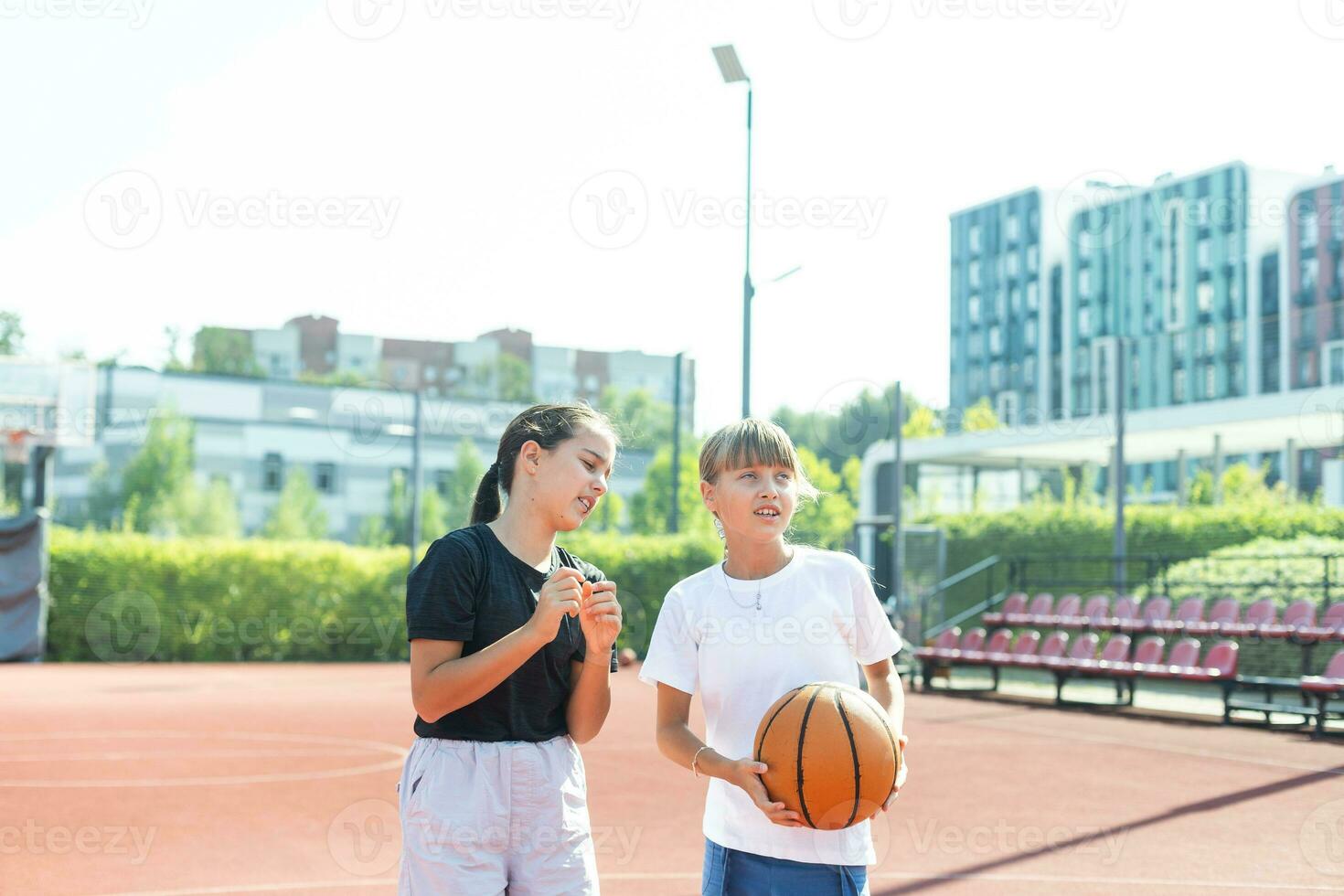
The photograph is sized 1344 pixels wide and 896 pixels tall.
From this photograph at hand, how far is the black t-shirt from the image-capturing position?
2.78 meters

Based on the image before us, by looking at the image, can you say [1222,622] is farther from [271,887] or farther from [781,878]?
[781,878]

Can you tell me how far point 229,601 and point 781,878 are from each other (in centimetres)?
2221

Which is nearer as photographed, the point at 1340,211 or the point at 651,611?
the point at 651,611

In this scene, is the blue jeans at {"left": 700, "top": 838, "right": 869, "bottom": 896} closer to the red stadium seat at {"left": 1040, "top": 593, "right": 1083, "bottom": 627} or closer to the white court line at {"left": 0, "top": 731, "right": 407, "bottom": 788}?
the white court line at {"left": 0, "top": 731, "right": 407, "bottom": 788}

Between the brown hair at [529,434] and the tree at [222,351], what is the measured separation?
8447cm

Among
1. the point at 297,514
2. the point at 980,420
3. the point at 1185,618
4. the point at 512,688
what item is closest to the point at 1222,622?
the point at 1185,618

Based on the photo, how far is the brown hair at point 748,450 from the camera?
299cm

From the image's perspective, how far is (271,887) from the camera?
6203mm

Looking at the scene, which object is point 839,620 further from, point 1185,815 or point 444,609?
point 1185,815

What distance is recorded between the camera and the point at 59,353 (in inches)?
2253

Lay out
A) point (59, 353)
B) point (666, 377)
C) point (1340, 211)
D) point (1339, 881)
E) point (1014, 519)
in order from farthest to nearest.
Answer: point (666, 377) < point (1340, 211) < point (59, 353) < point (1014, 519) < point (1339, 881)

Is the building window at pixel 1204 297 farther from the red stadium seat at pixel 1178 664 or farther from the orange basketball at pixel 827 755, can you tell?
the orange basketball at pixel 827 755

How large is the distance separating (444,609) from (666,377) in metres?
101

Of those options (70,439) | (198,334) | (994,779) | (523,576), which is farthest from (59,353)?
(523,576)
